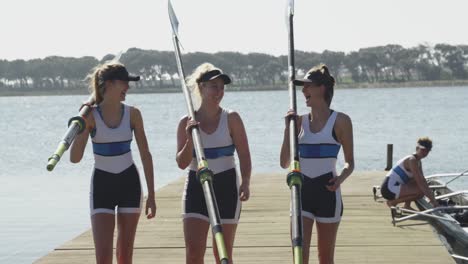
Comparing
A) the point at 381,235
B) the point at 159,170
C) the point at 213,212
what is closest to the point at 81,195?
the point at 159,170

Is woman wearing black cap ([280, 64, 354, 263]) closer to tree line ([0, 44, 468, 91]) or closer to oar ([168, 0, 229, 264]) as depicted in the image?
oar ([168, 0, 229, 264])

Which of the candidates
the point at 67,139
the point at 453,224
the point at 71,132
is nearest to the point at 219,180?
the point at 71,132

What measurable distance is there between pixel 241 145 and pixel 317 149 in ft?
1.68

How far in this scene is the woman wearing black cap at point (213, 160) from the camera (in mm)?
6121

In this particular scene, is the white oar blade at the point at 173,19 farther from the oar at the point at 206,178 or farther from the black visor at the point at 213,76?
the black visor at the point at 213,76

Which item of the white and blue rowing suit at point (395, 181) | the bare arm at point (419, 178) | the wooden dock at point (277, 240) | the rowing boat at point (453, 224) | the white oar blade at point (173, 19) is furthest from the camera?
the white and blue rowing suit at point (395, 181)

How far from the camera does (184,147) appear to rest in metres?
6.07

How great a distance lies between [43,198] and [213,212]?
1755 centimetres

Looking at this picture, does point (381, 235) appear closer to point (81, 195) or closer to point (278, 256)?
point (278, 256)

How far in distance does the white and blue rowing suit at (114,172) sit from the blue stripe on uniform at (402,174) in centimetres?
657

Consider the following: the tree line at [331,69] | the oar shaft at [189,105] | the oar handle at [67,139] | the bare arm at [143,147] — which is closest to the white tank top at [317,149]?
the oar shaft at [189,105]

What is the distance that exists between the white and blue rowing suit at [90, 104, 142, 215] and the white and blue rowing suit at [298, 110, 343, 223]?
117cm

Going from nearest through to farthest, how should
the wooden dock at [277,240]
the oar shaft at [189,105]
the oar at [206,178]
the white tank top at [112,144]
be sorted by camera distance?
the oar at [206,178]
the oar shaft at [189,105]
the white tank top at [112,144]
the wooden dock at [277,240]

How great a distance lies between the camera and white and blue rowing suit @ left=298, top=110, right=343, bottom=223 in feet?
20.1
